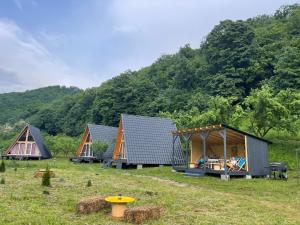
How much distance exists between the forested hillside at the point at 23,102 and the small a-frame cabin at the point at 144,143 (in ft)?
148

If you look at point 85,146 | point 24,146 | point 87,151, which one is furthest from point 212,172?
point 24,146

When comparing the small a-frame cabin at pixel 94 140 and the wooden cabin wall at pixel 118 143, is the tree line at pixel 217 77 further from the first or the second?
the small a-frame cabin at pixel 94 140

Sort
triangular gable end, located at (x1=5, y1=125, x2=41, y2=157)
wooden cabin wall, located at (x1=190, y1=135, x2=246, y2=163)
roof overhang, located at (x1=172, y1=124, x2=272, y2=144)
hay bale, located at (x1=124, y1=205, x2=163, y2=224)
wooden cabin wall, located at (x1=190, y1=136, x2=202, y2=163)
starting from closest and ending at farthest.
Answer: hay bale, located at (x1=124, y1=205, x2=163, y2=224), roof overhang, located at (x1=172, y1=124, x2=272, y2=144), wooden cabin wall, located at (x1=190, y1=135, x2=246, y2=163), wooden cabin wall, located at (x1=190, y1=136, x2=202, y2=163), triangular gable end, located at (x1=5, y1=125, x2=41, y2=157)

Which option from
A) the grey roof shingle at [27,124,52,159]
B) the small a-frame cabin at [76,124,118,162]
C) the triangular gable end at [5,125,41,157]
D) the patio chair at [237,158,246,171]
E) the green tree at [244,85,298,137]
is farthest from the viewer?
the triangular gable end at [5,125,41,157]

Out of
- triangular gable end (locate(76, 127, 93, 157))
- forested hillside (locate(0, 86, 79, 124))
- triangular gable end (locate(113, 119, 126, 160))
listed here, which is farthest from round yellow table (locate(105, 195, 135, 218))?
forested hillside (locate(0, 86, 79, 124))

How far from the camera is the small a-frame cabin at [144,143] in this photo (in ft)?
78.3

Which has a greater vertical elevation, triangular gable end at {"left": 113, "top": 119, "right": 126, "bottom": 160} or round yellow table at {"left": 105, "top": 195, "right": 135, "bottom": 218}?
triangular gable end at {"left": 113, "top": 119, "right": 126, "bottom": 160}

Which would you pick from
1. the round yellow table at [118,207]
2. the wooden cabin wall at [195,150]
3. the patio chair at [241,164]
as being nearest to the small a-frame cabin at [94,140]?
the wooden cabin wall at [195,150]

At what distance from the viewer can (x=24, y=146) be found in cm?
3706

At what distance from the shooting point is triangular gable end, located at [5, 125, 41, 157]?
36.8 meters

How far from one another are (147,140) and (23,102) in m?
53.9

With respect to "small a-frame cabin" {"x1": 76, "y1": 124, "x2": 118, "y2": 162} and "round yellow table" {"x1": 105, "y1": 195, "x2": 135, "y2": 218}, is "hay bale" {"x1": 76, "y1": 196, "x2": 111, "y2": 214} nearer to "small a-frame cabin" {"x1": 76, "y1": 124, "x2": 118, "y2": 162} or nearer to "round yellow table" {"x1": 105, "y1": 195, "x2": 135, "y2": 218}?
"round yellow table" {"x1": 105, "y1": 195, "x2": 135, "y2": 218}

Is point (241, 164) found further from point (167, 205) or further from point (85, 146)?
point (85, 146)

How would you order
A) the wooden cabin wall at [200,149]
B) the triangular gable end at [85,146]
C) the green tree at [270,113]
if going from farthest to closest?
the triangular gable end at [85,146] → the wooden cabin wall at [200,149] → the green tree at [270,113]
